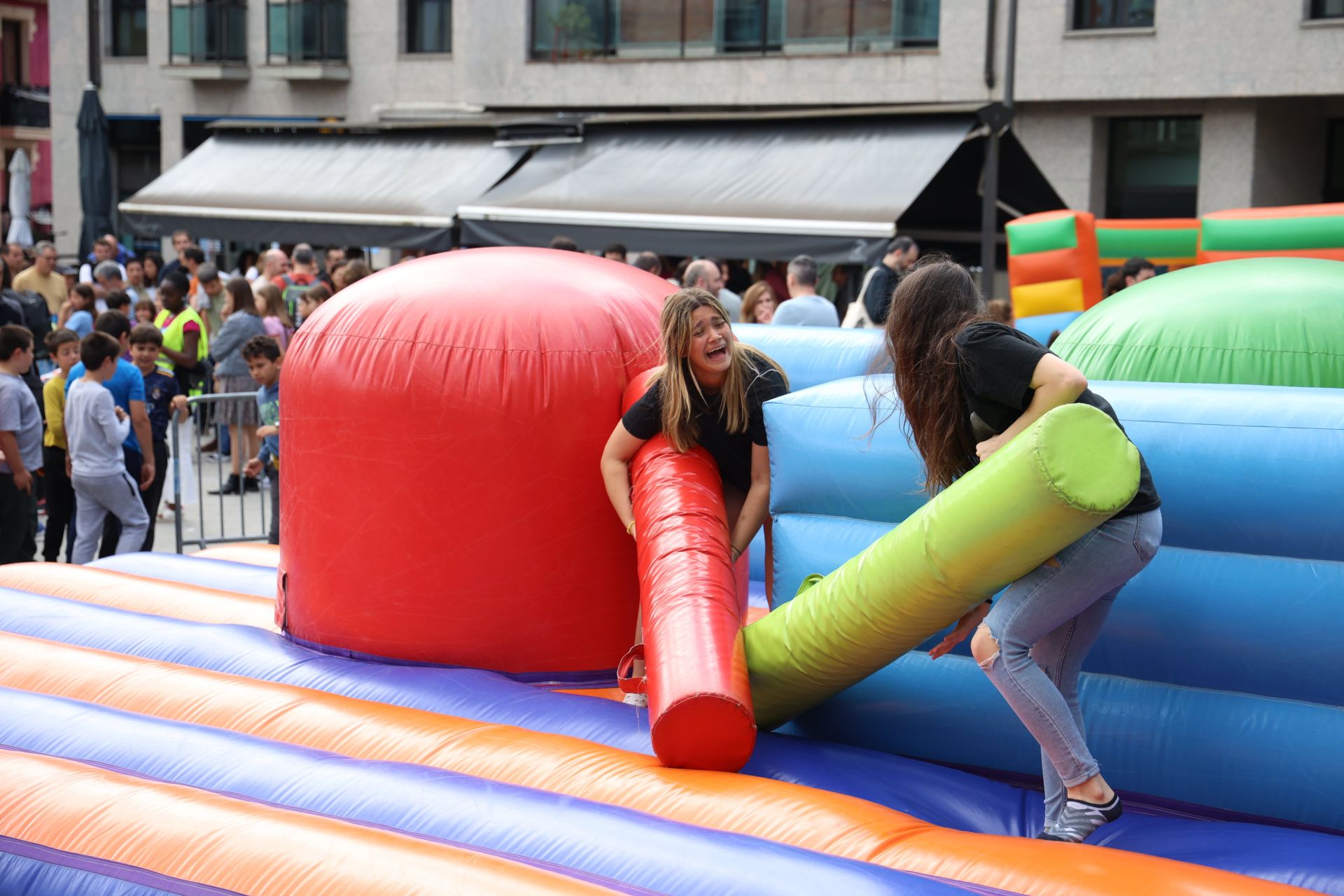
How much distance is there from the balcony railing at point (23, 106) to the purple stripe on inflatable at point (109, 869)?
36.5m

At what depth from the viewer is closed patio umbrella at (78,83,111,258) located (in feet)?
57.5

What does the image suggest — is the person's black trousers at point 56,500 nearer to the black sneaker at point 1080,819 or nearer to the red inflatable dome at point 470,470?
the red inflatable dome at point 470,470

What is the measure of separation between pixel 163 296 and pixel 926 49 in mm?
11404

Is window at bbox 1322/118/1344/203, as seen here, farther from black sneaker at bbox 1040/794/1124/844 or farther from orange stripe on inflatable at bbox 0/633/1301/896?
orange stripe on inflatable at bbox 0/633/1301/896

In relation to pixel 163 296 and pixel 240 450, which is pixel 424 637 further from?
pixel 163 296

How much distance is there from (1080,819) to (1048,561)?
662mm

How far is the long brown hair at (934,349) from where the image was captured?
357cm

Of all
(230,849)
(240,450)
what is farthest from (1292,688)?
(240,450)

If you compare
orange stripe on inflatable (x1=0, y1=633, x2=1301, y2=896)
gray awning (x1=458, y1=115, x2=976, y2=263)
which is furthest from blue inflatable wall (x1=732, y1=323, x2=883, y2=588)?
gray awning (x1=458, y1=115, x2=976, y2=263)

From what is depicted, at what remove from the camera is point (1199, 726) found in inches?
146

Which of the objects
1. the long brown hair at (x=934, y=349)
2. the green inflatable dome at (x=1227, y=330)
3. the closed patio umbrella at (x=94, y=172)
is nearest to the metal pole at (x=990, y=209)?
the green inflatable dome at (x=1227, y=330)

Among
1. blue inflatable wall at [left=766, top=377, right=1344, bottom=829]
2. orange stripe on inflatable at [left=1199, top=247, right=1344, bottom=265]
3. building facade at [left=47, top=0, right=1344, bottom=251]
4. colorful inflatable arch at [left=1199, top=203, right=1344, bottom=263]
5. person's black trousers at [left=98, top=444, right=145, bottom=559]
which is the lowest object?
person's black trousers at [left=98, top=444, right=145, bottom=559]

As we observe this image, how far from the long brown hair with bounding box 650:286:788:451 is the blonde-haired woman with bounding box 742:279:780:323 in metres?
3.69

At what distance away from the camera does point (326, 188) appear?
55.1ft
